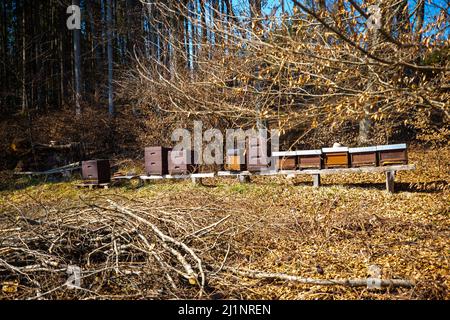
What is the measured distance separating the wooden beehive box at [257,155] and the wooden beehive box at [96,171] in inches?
193

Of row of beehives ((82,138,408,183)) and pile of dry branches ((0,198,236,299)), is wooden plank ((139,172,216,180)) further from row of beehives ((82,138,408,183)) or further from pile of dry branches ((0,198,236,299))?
pile of dry branches ((0,198,236,299))

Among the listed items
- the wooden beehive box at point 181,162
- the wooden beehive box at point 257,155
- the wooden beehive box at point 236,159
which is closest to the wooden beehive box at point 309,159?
the wooden beehive box at point 257,155

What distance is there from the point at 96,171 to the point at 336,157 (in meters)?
7.40

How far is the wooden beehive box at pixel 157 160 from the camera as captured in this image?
10.2 metres

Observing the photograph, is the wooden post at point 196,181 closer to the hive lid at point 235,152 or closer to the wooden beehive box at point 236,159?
the wooden beehive box at point 236,159

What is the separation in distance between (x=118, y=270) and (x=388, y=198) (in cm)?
619

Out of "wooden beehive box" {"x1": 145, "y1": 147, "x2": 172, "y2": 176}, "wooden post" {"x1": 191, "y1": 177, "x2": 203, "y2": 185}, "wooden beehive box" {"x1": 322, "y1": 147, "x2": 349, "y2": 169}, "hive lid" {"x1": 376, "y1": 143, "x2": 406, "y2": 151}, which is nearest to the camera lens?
"hive lid" {"x1": 376, "y1": 143, "x2": 406, "y2": 151}

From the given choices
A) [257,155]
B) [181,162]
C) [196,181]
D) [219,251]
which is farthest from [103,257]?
[181,162]

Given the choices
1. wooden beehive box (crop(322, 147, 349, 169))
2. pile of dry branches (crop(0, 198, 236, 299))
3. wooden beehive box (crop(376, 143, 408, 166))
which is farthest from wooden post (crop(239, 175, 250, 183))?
pile of dry branches (crop(0, 198, 236, 299))

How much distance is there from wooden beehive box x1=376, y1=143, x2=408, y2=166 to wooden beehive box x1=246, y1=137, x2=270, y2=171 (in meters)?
2.80

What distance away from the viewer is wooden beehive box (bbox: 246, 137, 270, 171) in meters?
8.73

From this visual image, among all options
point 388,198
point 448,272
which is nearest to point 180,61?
point 388,198

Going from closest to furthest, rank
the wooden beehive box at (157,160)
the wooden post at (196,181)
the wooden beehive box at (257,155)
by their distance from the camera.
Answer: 1. the wooden beehive box at (257,155)
2. the wooden post at (196,181)
3. the wooden beehive box at (157,160)

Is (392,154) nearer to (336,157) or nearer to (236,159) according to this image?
(336,157)
